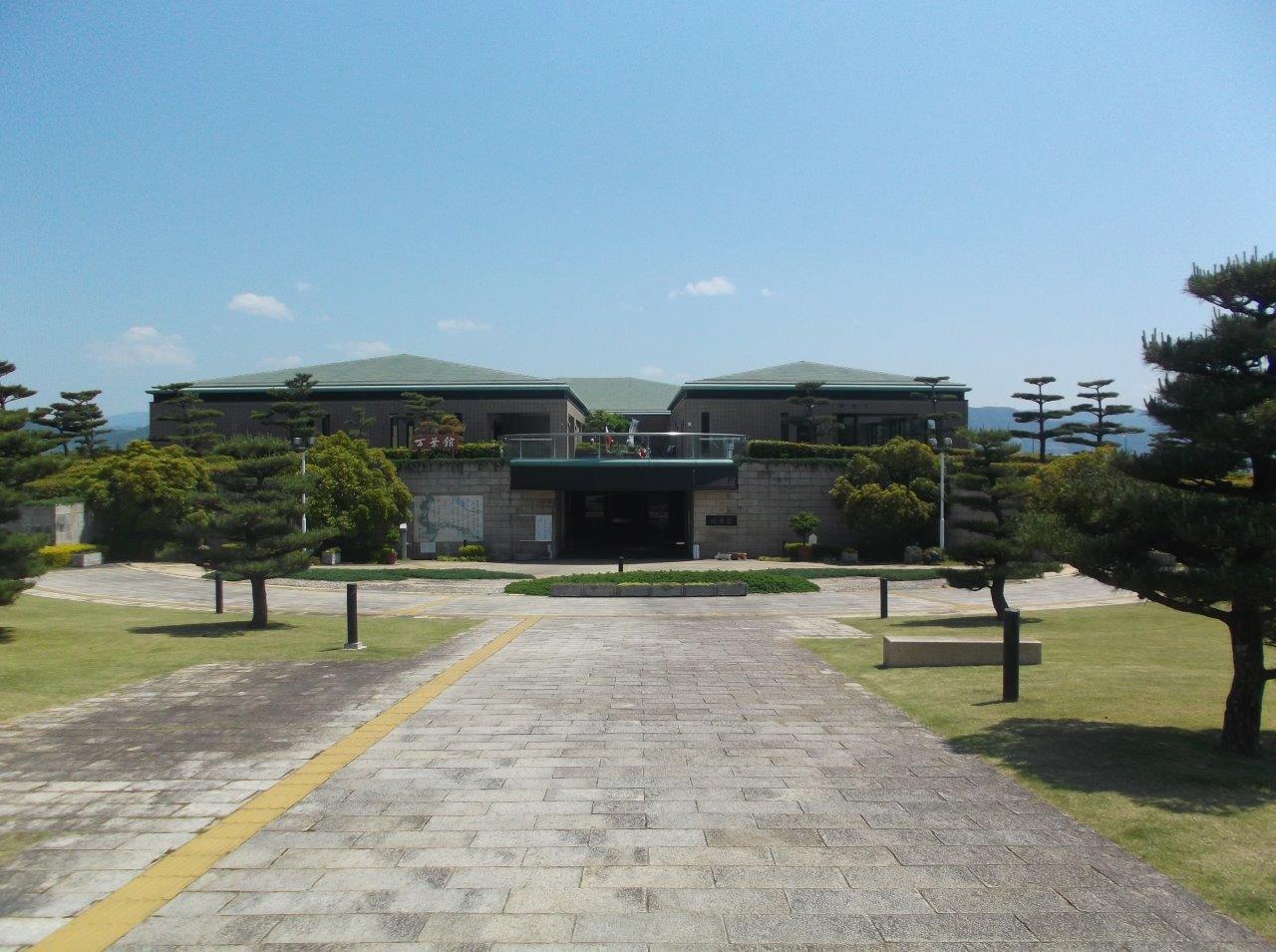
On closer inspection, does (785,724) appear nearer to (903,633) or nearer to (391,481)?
(903,633)

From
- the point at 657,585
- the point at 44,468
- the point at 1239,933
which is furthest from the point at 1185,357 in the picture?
the point at 657,585

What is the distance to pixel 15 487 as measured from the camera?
53.0 feet

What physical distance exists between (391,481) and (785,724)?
2715 centimetres

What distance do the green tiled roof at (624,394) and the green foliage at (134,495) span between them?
105 feet

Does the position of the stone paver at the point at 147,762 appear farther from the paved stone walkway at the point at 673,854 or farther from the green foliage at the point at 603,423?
the green foliage at the point at 603,423

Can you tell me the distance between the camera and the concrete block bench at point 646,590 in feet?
82.0

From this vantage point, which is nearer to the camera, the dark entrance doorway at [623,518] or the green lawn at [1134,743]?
the green lawn at [1134,743]

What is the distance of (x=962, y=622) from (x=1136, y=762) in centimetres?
1169

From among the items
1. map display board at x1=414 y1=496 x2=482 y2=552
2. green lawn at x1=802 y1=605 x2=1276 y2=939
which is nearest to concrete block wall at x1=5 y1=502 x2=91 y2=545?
map display board at x1=414 y1=496 x2=482 y2=552

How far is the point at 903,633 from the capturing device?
55.4ft

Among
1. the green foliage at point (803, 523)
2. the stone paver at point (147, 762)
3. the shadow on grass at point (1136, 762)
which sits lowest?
the stone paver at point (147, 762)

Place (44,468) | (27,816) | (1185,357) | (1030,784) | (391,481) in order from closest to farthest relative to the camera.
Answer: (27,816)
(1030,784)
(1185,357)
(44,468)
(391,481)

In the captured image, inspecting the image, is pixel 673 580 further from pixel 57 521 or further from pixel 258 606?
pixel 57 521

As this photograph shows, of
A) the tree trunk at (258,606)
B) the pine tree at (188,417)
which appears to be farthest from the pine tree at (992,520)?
the pine tree at (188,417)
